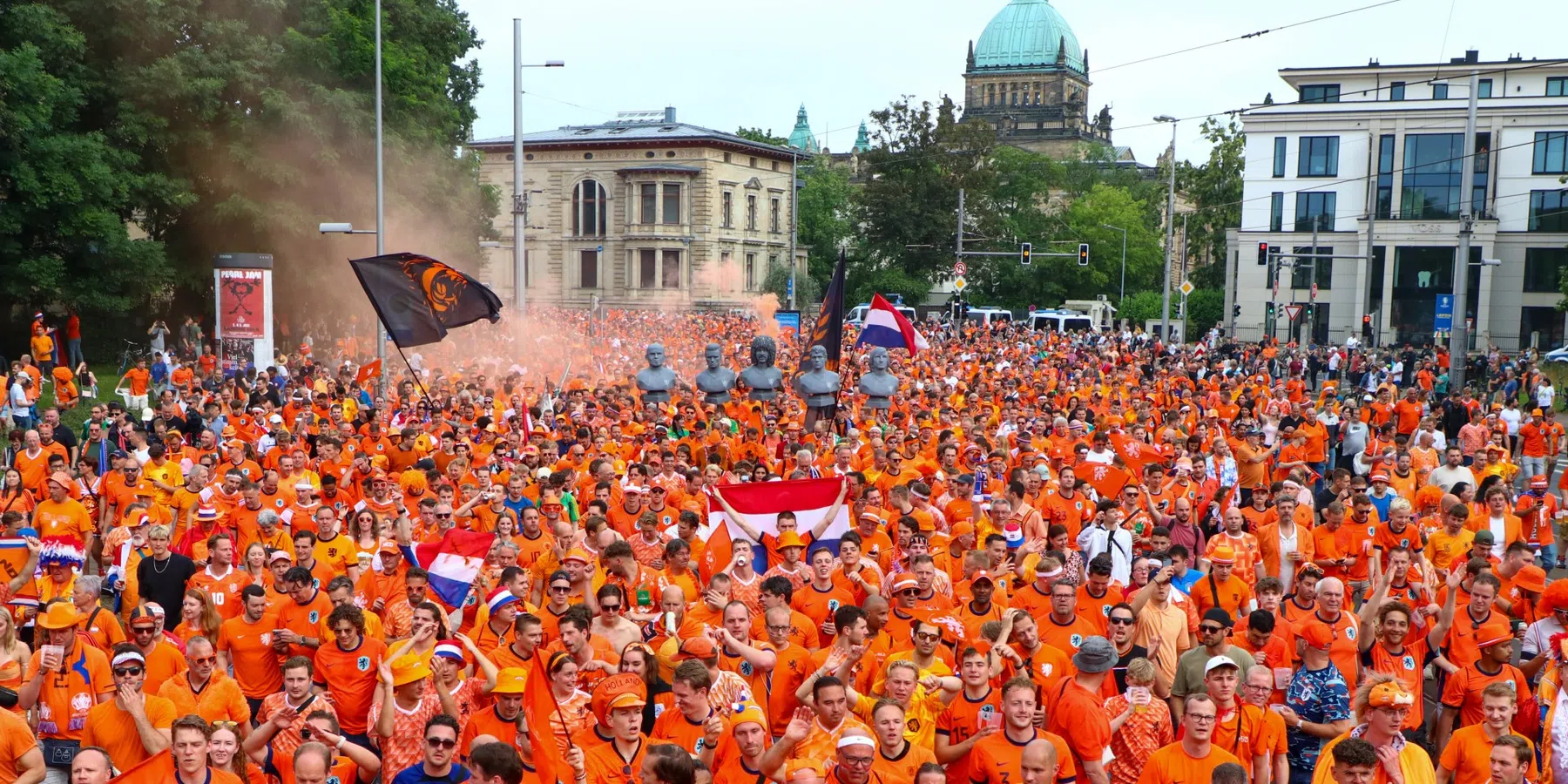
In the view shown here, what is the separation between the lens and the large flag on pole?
63.4ft

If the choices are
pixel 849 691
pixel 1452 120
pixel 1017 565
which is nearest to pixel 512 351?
pixel 1017 565

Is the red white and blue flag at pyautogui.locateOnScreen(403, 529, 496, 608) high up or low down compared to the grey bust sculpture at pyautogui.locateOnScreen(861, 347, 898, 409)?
down

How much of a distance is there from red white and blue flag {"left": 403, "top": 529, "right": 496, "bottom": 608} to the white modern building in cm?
5083

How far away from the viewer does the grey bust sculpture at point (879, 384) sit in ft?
63.2

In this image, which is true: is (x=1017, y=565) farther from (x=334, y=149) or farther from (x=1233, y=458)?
(x=334, y=149)

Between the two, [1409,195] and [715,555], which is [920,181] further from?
[715,555]

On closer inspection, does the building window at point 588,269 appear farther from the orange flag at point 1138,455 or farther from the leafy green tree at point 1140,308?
the orange flag at point 1138,455

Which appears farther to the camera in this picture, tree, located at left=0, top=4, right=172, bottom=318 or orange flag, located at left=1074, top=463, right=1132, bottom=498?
tree, located at left=0, top=4, right=172, bottom=318

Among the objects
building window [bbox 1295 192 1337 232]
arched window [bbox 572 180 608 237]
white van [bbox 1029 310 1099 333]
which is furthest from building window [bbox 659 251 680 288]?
building window [bbox 1295 192 1337 232]

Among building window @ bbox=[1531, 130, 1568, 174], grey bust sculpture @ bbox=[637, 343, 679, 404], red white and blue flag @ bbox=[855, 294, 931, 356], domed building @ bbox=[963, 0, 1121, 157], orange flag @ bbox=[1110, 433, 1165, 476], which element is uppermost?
domed building @ bbox=[963, 0, 1121, 157]

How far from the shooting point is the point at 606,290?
76.6m

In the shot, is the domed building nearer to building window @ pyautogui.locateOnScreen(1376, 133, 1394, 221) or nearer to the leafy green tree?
the leafy green tree

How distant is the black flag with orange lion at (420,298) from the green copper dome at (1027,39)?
11845cm

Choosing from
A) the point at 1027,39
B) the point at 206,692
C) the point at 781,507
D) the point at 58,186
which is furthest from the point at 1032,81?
the point at 206,692
